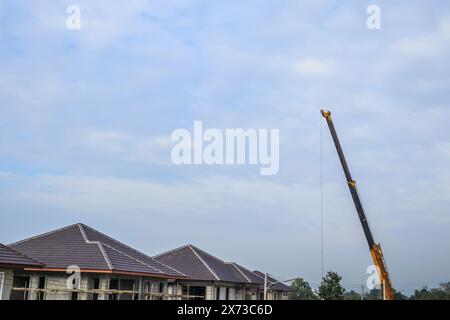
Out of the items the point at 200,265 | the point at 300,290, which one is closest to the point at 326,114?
the point at 200,265

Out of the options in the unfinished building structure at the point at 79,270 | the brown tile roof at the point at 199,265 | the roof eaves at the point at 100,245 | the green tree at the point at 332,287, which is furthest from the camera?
the green tree at the point at 332,287

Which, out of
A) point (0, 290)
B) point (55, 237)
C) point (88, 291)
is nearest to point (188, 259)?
point (55, 237)

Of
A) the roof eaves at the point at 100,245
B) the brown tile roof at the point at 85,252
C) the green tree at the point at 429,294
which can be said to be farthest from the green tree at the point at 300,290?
the roof eaves at the point at 100,245

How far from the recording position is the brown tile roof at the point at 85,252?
24.4 m

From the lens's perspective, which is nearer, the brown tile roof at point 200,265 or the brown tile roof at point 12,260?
the brown tile roof at point 12,260

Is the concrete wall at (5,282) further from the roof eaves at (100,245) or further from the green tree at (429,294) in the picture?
the green tree at (429,294)

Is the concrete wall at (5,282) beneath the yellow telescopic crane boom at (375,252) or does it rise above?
beneath

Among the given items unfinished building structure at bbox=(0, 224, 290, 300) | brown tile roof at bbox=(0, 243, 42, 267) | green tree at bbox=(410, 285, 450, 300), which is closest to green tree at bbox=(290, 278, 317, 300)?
green tree at bbox=(410, 285, 450, 300)

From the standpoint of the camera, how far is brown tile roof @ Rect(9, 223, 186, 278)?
24.4 meters

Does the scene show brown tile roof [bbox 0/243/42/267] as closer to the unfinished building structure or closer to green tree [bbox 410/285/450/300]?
the unfinished building structure

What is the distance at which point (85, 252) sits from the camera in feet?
84.0

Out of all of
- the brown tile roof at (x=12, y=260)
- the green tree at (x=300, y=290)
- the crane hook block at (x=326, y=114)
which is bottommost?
the green tree at (x=300, y=290)

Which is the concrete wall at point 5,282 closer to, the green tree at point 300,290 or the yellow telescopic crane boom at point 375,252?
the yellow telescopic crane boom at point 375,252

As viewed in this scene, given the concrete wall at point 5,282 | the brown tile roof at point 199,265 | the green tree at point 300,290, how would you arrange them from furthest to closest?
the green tree at point 300,290
the brown tile roof at point 199,265
the concrete wall at point 5,282
